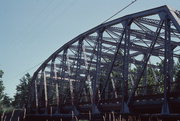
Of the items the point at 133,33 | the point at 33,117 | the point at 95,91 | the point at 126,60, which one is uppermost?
the point at 133,33

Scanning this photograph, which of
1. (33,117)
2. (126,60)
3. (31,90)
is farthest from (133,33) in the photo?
(31,90)

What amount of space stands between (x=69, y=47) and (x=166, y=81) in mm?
14806

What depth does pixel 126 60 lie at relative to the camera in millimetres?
14438

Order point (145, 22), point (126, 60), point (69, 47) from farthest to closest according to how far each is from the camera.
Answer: point (69, 47), point (145, 22), point (126, 60)

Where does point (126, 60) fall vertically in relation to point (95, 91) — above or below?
above

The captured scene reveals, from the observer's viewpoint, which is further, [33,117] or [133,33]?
[33,117]

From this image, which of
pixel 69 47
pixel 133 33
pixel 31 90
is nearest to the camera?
pixel 133 33

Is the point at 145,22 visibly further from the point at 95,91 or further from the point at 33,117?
the point at 33,117

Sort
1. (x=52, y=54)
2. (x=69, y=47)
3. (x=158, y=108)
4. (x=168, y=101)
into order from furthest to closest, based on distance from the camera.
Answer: (x=52, y=54) → (x=69, y=47) → (x=158, y=108) → (x=168, y=101)

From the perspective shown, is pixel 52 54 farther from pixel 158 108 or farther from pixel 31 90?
pixel 158 108

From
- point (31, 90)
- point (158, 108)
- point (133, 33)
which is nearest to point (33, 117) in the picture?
point (31, 90)

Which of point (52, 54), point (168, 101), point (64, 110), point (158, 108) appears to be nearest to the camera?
point (168, 101)

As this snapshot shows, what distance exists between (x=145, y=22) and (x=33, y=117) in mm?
20205

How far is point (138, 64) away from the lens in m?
25.4
